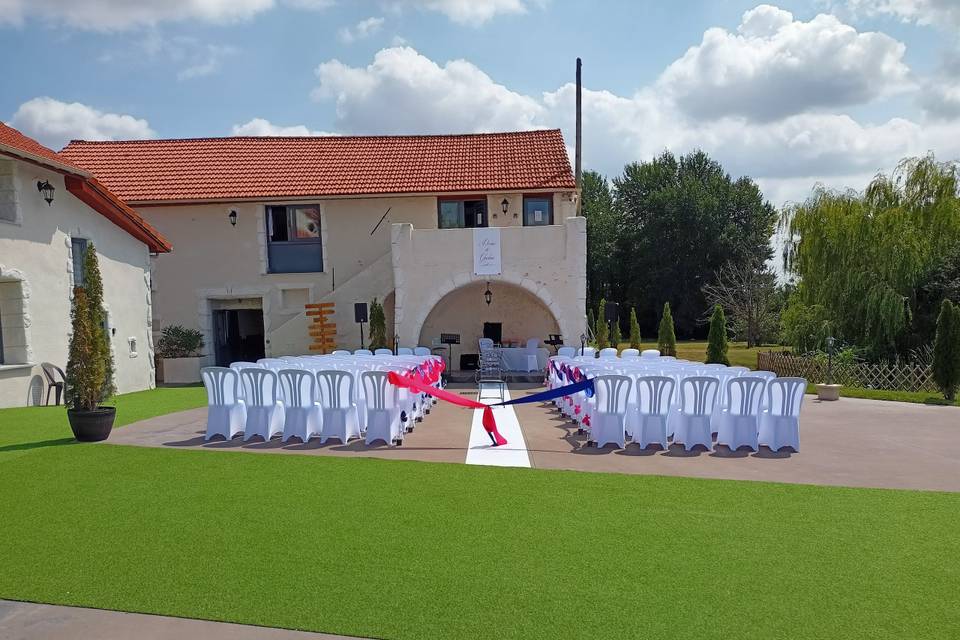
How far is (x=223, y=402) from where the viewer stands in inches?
350

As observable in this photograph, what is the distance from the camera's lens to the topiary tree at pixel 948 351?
43.9 feet

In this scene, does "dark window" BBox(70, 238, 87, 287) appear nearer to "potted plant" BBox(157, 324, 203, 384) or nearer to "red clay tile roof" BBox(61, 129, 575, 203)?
"potted plant" BBox(157, 324, 203, 384)

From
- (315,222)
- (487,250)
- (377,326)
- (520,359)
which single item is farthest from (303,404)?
(315,222)

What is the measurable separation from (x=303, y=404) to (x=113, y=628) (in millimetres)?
5241

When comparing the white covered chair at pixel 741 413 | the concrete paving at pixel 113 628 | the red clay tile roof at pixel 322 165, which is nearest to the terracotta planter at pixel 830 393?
the white covered chair at pixel 741 413

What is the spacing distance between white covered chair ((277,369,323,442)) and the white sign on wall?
342 inches

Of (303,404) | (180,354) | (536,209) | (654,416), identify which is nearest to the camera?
(654,416)

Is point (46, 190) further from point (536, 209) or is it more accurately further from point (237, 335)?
point (536, 209)

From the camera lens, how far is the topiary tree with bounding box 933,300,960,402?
13.4 meters

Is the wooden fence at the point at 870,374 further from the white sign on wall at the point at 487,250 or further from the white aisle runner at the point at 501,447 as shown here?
the white aisle runner at the point at 501,447

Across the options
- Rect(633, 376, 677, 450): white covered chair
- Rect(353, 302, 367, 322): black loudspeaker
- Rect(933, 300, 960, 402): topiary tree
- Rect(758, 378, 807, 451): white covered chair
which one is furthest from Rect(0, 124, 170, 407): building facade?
Rect(933, 300, 960, 402): topiary tree

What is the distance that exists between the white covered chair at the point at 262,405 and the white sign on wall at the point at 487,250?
870cm

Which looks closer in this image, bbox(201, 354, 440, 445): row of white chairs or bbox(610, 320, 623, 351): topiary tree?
bbox(201, 354, 440, 445): row of white chairs

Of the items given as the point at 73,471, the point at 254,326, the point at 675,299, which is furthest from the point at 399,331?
the point at 675,299
